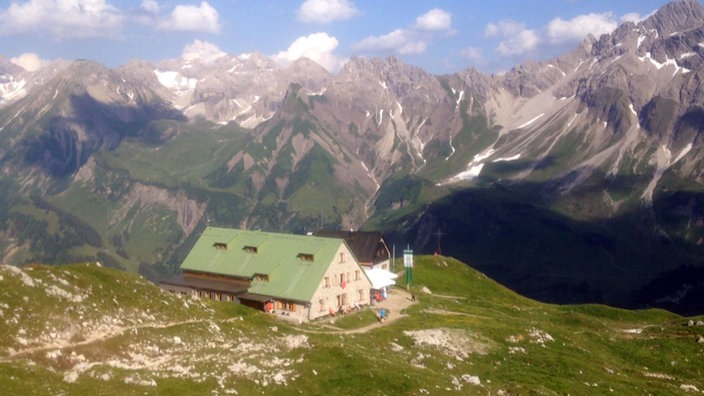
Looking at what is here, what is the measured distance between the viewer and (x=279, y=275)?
295 ft

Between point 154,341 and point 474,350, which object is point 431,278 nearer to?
point 474,350

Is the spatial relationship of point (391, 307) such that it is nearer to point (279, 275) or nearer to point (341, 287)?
point (341, 287)

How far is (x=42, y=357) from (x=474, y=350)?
41877 mm

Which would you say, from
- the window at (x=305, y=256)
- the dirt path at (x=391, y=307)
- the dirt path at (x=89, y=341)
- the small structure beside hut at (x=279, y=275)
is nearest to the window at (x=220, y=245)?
the small structure beside hut at (x=279, y=275)

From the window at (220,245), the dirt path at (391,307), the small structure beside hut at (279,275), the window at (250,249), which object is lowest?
the dirt path at (391,307)

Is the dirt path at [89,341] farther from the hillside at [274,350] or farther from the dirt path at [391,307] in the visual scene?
the dirt path at [391,307]

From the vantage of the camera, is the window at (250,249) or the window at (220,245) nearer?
the window at (250,249)

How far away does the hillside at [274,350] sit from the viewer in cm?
4628

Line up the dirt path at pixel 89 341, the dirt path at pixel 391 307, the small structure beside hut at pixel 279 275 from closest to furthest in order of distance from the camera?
the dirt path at pixel 89 341, the dirt path at pixel 391 307, the small structure beside hut at pixel 279 275

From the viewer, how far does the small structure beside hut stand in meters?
86.2

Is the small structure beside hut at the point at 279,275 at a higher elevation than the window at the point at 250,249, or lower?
lower

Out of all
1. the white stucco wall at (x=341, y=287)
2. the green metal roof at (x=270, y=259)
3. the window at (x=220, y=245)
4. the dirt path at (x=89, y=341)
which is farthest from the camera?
the window at (x=220, y=245)

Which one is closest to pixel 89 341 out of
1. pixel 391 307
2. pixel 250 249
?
pixel 250 249

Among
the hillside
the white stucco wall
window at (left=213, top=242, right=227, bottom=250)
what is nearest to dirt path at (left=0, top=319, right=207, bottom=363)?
the hillside
